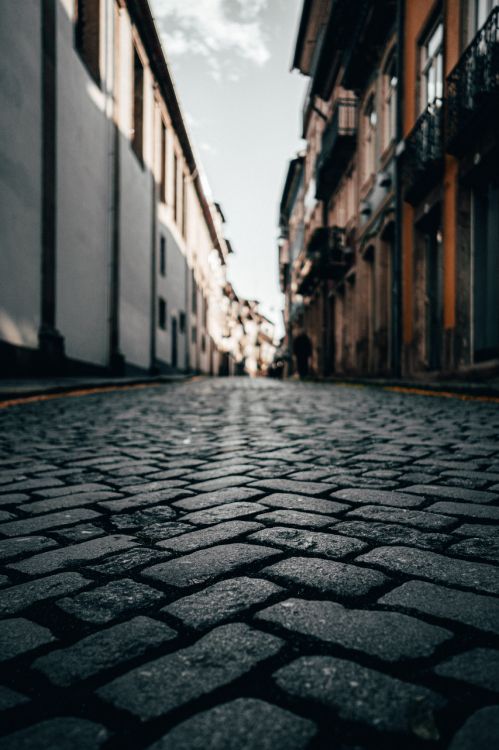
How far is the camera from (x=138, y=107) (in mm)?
17500

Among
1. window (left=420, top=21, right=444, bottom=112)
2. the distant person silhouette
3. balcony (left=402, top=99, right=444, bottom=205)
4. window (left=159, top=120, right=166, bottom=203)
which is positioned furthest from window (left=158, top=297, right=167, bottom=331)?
window (left=420, top=21, right=444, bottom=112)

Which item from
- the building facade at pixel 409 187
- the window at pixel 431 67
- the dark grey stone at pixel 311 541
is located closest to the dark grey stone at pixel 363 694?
the dark grey stone at pixel 311 541

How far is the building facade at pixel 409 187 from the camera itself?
9484 millimetres

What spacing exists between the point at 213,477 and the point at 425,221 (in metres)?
10.7

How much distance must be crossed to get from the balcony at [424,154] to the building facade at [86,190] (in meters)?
6.78

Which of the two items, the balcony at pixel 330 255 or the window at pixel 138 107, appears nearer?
the window at pixel 138 107

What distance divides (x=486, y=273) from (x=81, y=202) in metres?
8.02

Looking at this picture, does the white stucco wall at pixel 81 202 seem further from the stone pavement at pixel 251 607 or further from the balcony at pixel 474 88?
the stone pavement at pixel 251 607

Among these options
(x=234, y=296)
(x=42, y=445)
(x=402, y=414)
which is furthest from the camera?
(x=234, y=296)

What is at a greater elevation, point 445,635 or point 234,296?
point 234,296

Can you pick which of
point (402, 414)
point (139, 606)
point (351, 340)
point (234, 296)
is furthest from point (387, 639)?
point (234, 296)

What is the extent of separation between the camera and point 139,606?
55.8 inches

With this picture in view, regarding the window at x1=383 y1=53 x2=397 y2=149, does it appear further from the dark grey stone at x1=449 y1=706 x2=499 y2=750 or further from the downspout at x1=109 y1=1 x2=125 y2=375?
the dark grey stone at x1=449 y1=706 x2=499 y2=750

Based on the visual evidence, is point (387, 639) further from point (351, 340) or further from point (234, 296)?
point (234, 296)
